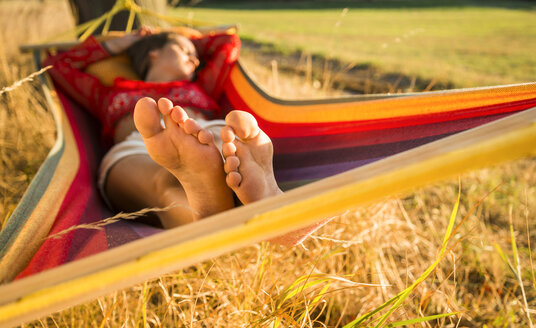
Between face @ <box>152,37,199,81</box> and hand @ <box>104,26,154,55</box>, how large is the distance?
248 mm

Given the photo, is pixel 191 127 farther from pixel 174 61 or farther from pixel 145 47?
pixel 145 47

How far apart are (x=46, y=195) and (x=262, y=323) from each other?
2.13 feet

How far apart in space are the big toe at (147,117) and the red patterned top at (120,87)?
714 mm

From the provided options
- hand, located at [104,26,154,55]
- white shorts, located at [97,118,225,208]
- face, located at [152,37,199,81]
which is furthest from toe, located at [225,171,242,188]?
hand, located at [104,26,154,55]

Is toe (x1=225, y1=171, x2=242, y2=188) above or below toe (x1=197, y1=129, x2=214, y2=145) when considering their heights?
below

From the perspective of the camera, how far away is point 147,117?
0.92 m

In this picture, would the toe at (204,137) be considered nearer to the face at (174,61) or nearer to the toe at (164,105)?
the toe at (164,105)

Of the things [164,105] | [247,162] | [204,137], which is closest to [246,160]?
[247,162]

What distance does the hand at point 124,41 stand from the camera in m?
1.90

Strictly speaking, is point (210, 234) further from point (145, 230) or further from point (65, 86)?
point (65, 86)

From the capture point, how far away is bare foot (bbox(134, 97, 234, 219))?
93 centimetres

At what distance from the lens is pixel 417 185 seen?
490 mm

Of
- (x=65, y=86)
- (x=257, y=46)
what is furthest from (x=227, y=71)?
(x=257, y=46)

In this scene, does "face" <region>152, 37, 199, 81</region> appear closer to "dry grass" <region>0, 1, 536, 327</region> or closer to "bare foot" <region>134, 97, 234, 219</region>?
"dry grass" <region>0, 1, 536, 327</region>
